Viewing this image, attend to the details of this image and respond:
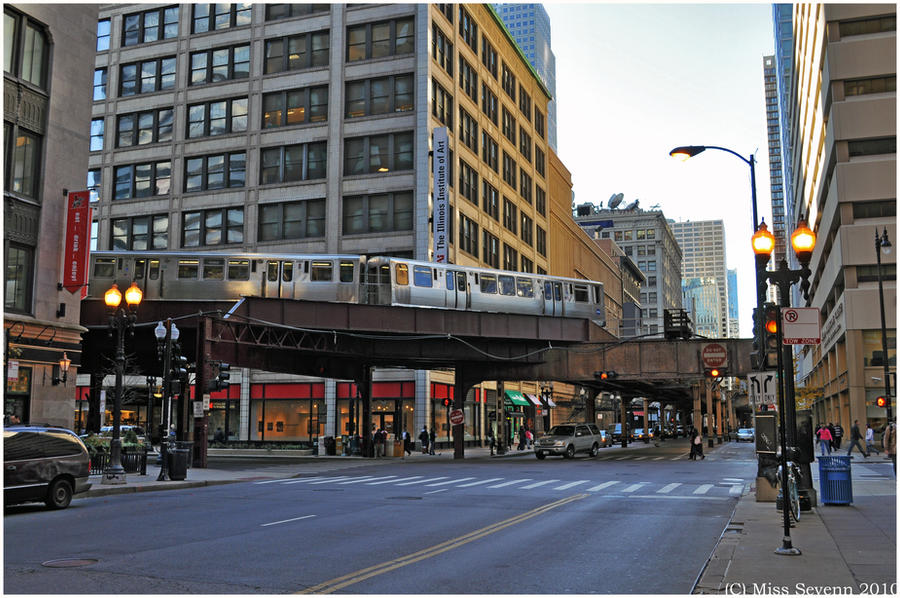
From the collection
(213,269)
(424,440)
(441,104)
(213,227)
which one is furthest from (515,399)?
(213,269)

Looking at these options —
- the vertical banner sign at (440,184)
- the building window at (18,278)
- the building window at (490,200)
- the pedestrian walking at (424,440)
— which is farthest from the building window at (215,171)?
the building window at (18,278)

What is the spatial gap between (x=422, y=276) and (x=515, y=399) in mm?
28944

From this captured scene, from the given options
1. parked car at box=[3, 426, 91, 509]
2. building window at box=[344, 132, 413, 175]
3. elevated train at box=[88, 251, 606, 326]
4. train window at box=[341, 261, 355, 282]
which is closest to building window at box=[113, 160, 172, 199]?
building window at box=[344, 132, 413, 175]

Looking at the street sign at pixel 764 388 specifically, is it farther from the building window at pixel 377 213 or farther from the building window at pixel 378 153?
the building window at pixel 378 153

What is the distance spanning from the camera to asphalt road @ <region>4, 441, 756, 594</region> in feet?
31.2

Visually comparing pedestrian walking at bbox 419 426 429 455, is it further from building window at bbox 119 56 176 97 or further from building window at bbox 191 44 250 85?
building window at bbox 119 56 176 97

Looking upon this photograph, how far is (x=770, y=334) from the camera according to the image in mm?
16656

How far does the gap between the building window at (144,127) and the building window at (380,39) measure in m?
15.3

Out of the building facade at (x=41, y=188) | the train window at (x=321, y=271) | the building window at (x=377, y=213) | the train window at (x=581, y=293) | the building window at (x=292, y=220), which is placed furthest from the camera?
the building window at (x=292, y=220)

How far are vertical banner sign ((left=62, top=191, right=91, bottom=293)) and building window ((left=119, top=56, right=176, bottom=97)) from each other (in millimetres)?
37572

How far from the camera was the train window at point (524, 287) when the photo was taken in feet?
148

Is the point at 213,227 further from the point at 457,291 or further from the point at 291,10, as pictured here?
the point at 457,291

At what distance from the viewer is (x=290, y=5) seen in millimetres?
60812

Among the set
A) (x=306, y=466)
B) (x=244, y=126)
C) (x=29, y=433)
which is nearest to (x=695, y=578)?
(x=29, y=433)
